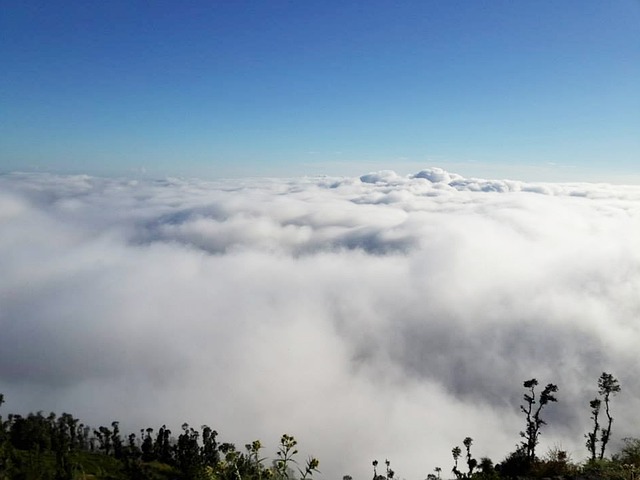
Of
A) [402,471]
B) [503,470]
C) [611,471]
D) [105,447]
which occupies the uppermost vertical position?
[611,471]

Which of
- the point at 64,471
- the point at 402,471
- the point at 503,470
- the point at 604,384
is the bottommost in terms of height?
the point at 402,471

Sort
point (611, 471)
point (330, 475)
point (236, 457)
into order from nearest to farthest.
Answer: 1. point (236, 457)
2. point (611, 471)
3. point (330, 475)

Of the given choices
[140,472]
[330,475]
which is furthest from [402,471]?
[140,472]

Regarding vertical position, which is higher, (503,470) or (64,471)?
(503,470)

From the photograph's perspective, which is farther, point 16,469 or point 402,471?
point 402,471

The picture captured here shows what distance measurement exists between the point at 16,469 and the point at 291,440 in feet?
→ 320

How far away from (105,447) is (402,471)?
13536 cm

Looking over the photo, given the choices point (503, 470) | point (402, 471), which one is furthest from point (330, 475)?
point (503, 470)

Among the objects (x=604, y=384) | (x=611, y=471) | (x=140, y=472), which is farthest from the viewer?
(x=140, y=472)

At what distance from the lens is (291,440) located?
6.15 meters

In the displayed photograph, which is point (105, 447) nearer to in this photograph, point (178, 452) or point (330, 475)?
point (178, 452)

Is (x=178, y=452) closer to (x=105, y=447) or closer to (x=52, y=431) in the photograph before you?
(x=105, y=447)

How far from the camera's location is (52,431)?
101812 millimetres

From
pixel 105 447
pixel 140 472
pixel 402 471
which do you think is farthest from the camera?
pixel 402 471
